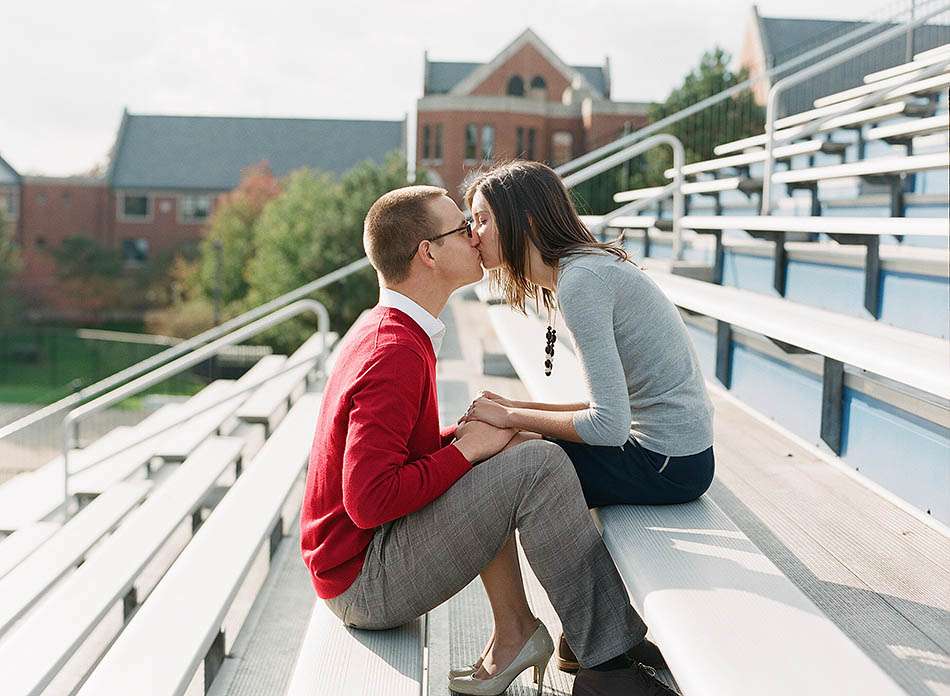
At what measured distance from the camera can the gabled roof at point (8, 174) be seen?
4909 centimetres

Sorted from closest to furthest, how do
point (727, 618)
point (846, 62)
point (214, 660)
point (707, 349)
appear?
point (727, 618)
point (214, 660)
point (707, 349)
point (846, 62)

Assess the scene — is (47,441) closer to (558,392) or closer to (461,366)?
(461,366)

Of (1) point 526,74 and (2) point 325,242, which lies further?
(1) point 526,74

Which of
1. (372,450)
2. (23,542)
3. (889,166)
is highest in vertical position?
(889,166)

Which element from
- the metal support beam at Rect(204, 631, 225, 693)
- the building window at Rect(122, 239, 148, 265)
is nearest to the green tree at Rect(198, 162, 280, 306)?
the building window at Rect(122, 239, 148, 265)

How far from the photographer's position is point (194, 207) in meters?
50.1

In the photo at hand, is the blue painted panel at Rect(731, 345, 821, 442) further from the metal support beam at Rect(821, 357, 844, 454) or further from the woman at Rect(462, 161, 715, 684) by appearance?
the woman at Rect(462, 161, 715, 684)

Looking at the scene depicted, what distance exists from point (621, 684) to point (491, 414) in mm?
644

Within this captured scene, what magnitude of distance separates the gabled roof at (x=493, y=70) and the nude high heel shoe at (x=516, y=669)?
43.4 meters

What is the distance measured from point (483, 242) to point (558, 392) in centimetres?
93

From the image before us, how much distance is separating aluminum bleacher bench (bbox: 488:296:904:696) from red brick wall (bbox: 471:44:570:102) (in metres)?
43.8

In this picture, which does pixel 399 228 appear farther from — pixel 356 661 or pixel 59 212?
pixel 59 212

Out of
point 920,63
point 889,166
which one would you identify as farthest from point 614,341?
point 920,63

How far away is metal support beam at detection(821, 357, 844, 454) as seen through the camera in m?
3.77
